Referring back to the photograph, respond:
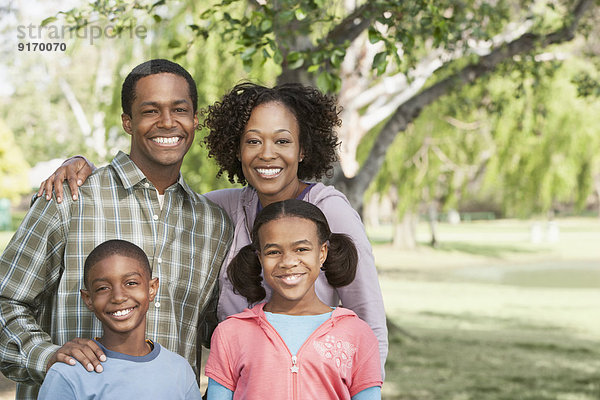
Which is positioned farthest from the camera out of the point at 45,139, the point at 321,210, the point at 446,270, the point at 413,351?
the point at 45,139

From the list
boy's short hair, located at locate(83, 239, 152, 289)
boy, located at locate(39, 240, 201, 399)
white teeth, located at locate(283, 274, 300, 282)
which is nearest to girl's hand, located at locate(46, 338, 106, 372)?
boy, located at locate(39, 240, 201, 399)

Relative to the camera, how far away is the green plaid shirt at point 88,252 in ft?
8.09

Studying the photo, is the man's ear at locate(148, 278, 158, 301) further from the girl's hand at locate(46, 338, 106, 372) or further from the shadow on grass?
the shadow on grass

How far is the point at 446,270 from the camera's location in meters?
23.8

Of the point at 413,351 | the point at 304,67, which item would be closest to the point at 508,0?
the point at 304,67

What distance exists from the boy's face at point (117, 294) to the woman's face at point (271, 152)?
20.8 inches

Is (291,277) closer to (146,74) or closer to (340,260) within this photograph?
(340,260)

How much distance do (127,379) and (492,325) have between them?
11597 mm

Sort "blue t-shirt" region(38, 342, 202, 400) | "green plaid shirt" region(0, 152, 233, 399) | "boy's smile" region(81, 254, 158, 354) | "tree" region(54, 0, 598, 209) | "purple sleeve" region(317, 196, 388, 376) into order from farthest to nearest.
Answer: "tree" region(54, 0, 598, 209), "purple sleeve" region(317, 196, 388, 376), "green plaid shirt" region(0, 152, 233, 399), "boy's smile" region(81, 254, 158, 354), "blue t-shirt" region(38, 342, 202, 400)

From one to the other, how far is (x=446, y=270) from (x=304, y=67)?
1818 centimetres

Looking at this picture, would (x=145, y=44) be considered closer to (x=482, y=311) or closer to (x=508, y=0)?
(x=508, y=0)

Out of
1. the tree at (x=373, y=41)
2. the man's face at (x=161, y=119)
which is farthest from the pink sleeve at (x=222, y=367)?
the tree at (x=373, y=41)

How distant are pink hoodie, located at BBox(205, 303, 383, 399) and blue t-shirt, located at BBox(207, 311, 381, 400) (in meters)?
0.02

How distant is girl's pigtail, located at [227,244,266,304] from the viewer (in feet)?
8.54
